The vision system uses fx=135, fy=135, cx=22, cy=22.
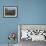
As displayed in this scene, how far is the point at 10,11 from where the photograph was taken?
4566 mm

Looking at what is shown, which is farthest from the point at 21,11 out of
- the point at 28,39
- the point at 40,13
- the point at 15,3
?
the point at 28,39

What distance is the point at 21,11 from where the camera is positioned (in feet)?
15.1

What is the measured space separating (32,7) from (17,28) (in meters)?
0.87

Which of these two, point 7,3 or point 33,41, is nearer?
point 33,41

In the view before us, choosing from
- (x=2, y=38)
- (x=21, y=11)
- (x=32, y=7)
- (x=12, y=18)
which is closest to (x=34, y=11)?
(x=32, y=7)

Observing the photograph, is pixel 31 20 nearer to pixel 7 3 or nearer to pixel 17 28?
pixel 17 28

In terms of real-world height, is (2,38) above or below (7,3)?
below

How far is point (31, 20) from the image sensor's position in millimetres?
4582

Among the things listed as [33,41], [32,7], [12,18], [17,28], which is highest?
[32,7]

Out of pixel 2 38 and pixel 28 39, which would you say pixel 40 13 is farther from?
pixel 2 38

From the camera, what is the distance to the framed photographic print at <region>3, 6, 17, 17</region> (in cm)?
455

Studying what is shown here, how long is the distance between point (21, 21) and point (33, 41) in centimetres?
80

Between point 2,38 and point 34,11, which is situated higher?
point 34,11

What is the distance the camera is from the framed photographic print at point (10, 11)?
4.55m
